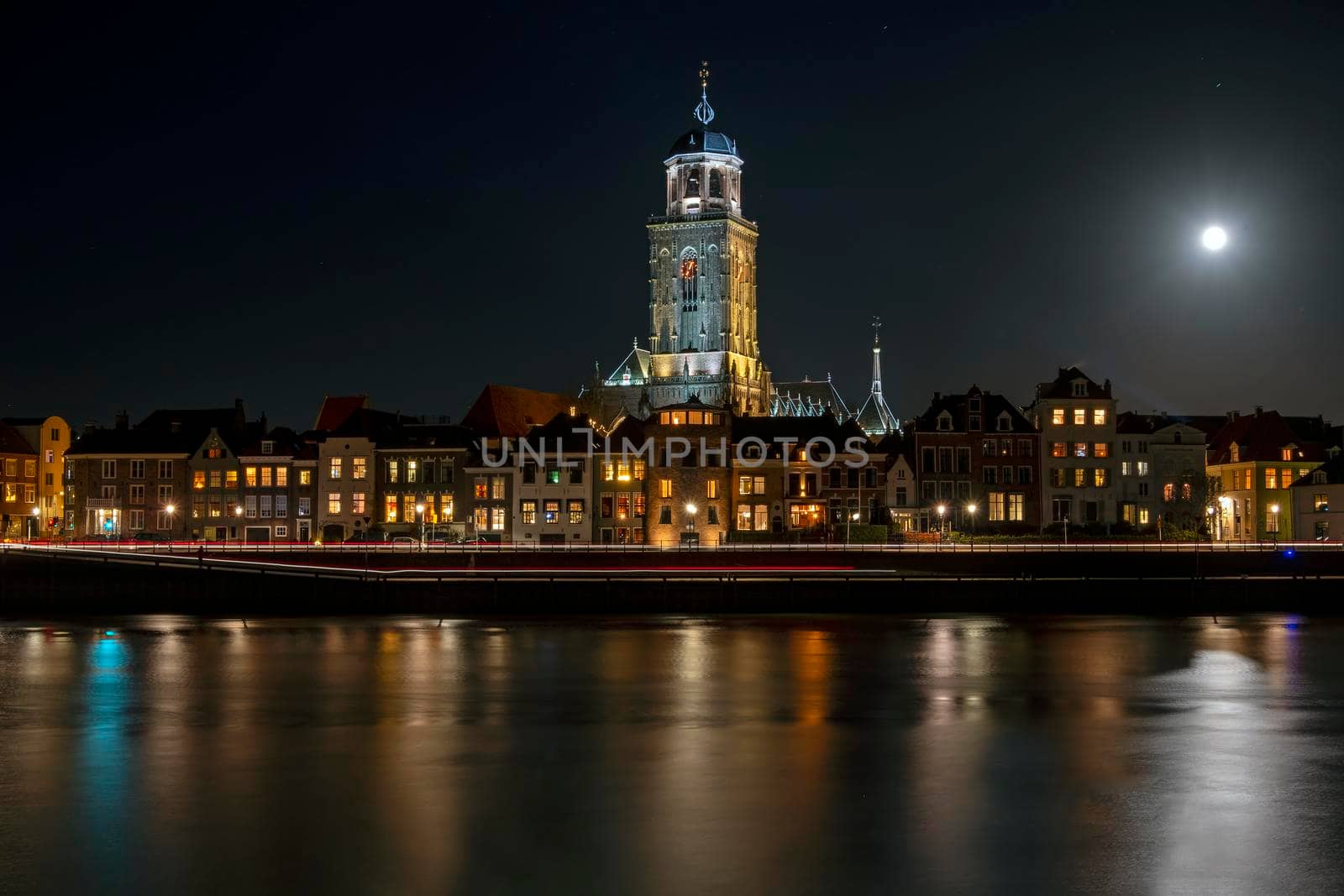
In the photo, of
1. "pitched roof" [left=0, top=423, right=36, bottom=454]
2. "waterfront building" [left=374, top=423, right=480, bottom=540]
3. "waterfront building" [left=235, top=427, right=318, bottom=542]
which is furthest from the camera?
"pitched roof" [left=0, top=423, right=36, bottom=454]

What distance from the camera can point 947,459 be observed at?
86125 mm

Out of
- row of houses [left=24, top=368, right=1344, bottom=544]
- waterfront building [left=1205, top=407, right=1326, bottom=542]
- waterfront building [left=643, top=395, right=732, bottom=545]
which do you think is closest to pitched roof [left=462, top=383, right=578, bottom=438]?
row of houses [left=24, top=368, right=1344, bottom=544]

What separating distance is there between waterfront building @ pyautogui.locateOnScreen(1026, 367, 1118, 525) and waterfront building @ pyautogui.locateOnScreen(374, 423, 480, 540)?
3486cm

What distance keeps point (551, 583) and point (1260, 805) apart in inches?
1623

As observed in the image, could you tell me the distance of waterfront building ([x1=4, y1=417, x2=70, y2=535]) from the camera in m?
102

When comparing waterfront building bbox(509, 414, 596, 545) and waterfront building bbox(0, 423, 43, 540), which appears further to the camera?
waterfront building bbox(0, 423, 43, 540)

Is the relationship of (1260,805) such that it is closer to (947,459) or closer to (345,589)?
(345,589)

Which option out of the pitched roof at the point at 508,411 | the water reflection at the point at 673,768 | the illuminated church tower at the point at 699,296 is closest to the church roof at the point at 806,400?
the illuminated church tower at the point at 699,296

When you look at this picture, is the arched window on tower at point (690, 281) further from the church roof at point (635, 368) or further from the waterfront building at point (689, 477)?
the waterfront building at point (689, 477)

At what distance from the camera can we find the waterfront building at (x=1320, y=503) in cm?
8719

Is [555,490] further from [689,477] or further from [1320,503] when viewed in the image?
[1320,503]

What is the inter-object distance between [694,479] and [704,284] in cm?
6636

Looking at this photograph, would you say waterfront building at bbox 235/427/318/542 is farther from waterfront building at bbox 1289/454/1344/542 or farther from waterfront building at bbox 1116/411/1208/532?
waterfront building at bbox 1289/454/1344/542

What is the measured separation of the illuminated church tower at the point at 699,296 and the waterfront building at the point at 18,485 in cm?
5669
